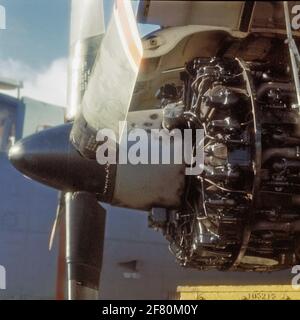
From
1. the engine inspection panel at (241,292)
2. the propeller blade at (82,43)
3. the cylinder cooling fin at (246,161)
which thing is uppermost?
the propeller blade at (82,43)

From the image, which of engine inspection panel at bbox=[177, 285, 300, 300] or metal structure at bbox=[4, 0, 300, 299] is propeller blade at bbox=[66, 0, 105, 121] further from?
engine inspection panel at bbox=[177, 285, 300, 300]

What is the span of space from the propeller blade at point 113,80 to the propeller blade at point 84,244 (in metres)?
1.19

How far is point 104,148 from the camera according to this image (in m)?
5.39

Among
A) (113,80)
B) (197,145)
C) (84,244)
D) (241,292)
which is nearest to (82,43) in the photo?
(84,244)

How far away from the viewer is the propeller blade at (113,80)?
3721 millimetres

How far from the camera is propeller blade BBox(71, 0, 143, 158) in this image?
372cm

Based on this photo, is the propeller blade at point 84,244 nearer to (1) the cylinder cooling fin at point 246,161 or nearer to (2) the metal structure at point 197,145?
(2) the metal structure at point 197,145

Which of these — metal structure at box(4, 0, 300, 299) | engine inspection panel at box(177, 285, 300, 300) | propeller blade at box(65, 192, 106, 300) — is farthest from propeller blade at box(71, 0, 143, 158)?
engine inspection panel at box(177, 285, 300, 300)

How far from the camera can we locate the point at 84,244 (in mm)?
6484

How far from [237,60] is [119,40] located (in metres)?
1.89

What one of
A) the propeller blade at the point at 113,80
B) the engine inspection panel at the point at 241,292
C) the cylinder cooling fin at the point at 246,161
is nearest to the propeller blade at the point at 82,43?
the propeller blade at the point at 113,80

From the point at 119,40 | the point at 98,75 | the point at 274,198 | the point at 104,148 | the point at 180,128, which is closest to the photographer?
the point at 119,40

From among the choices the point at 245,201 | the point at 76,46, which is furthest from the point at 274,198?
the point at 76,46
